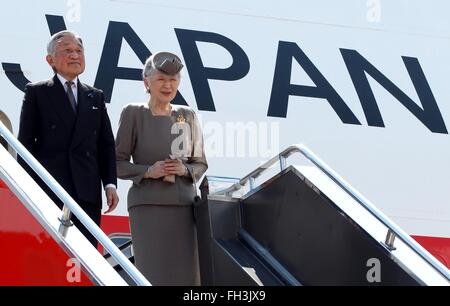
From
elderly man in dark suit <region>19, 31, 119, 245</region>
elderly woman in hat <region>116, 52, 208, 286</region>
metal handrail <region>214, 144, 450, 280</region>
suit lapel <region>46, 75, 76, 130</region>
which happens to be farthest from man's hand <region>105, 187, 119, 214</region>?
metal handrail <region>214, 144, 450, 280</region>

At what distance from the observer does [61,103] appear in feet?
15.0

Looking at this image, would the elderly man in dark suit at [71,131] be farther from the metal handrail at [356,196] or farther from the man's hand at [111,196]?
the metal handrail at [356,196]

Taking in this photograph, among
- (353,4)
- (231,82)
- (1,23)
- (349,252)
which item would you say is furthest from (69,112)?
(353,4)

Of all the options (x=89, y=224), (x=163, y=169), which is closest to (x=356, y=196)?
(x=163, y=169)

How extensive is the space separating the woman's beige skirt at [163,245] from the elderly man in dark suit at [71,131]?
0.23 meters

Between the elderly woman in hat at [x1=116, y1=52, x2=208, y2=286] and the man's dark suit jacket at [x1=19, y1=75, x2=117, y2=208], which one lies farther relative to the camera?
the elderly woman in hat at [x1=116, y1=52, x2=208, y2=286]

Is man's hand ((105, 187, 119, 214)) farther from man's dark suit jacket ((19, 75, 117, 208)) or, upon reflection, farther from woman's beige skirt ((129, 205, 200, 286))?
woman's beige skirt ((129, 205, 200, 286))

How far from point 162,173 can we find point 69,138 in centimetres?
48

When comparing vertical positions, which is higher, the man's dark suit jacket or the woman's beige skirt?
the man's dark suit jacket

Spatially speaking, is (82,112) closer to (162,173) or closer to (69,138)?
(69,138)

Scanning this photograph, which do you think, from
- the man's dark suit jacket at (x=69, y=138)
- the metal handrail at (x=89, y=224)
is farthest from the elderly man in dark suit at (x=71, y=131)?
the metal handrail at (x=89, y=224)

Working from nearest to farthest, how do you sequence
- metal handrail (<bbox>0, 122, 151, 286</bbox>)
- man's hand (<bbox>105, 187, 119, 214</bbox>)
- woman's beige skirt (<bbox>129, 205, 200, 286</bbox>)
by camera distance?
metal handrail (<bbox>0, 122, 151, 286</bbox>), man's hand (<bbox>105, 187, 119, 214</bbox>), woman's beige skirt (<bbox>129, 205, 200, 286</bbox>)

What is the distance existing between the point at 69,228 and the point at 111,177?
0.96 metres

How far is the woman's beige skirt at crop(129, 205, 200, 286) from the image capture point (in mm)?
4703
